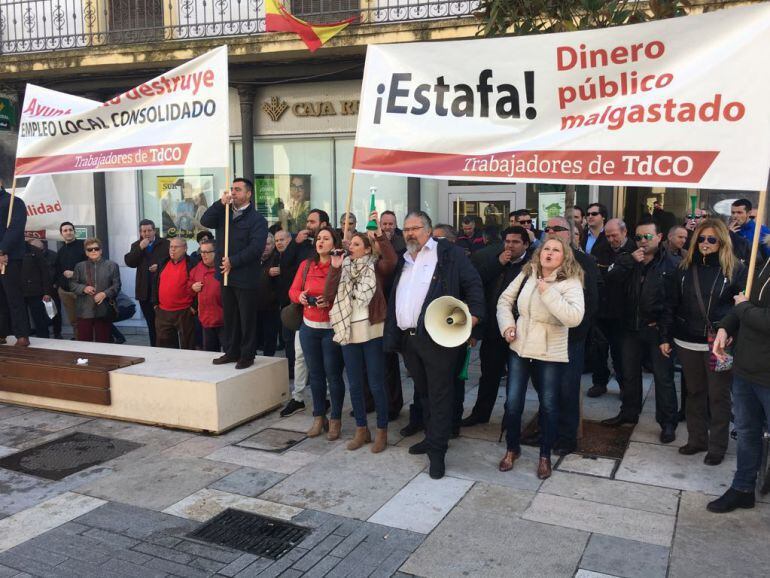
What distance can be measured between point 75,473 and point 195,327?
3.37 metres

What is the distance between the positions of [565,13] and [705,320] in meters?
3.25

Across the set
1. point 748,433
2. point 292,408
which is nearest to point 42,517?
point 292,408

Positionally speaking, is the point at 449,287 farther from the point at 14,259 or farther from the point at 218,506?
the point at 14,259

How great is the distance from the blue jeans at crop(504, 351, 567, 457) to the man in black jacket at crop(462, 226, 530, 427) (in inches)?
15.1

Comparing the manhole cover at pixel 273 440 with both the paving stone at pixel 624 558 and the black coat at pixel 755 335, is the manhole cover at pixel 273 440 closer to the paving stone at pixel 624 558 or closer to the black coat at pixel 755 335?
the paving stone at pixel 624 558

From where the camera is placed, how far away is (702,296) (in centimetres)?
534

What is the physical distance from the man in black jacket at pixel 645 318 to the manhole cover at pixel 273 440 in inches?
113

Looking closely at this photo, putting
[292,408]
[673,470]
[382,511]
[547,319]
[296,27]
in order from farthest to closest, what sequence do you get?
[296,27] → [292,408] → [673,470] → [547,319] → [382,511]

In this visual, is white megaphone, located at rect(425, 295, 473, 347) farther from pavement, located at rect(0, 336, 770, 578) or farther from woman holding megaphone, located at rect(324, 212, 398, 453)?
pavement, located at rect(0, 336, 770, 578)

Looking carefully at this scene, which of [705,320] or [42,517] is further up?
[705,320]

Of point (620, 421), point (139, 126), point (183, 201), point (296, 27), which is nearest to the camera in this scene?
point (620, 421)

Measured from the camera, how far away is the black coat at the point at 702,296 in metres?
5.28

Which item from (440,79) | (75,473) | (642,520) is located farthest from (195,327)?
(642,520)

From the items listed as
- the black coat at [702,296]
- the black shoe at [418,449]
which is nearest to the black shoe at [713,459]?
the black coat at [702,296]
